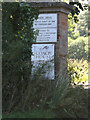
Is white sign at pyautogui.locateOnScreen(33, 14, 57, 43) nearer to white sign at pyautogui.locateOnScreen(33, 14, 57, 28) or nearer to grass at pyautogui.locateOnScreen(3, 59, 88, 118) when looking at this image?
white sign at pyautogui.locateOnScreen(33, 14, 57, 28)

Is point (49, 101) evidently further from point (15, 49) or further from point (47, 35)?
point (47, 35)

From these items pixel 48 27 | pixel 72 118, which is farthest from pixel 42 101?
pixel 48 27

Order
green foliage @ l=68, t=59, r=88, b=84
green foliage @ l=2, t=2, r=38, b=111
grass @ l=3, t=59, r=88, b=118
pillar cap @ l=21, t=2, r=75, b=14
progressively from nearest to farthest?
1. grass @ l=3, t=59, r=88, b=118
2. green foliage @ l=2, t=2, r=38, b=111
3. pillar cap @ l=21, t=2, r=75, b=14
4. green foliage @ l=68, t=59, r=88, b=84

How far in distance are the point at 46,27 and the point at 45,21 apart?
178 millimetres

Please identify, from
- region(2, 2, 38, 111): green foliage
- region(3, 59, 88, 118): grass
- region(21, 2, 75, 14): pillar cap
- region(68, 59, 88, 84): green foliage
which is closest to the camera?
region(3, 59, 88, 118): grass

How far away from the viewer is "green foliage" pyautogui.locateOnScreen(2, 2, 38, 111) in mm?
4965

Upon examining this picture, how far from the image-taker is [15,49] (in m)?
4.98

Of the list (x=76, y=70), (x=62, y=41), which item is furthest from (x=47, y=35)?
(x=76, y=70)

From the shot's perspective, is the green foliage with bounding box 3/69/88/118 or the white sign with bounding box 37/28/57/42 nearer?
the green foliage with bounding box 3/69/88/118

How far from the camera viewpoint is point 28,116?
4555 millimetres

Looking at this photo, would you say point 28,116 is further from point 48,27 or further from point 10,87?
point 48,27

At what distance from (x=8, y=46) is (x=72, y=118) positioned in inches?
79.2

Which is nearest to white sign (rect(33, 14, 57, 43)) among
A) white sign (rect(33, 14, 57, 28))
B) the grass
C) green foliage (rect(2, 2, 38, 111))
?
white sign (rect(33, 14, 57, 28))

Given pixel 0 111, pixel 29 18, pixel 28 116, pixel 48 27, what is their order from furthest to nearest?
pixel 48 27 < pixel 29 18 < pixel 0 111 < pixel 28 116
